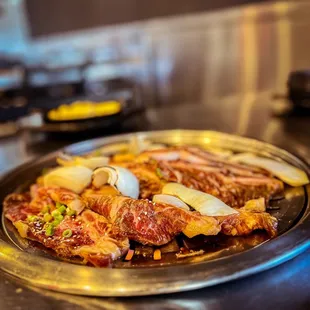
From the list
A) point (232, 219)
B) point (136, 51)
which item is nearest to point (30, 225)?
point (232, 219)

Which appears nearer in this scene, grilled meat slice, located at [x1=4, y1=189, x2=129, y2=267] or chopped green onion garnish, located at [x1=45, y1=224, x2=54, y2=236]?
grilled meat slice, located at [x1=4, y1=189, x2=129, y2=267]

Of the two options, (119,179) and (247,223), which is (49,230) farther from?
(247,223)

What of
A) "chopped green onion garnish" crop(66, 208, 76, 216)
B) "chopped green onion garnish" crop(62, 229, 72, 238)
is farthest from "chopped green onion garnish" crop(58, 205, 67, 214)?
"chopped green onion garnish" crop(62, 229, 72, 238)

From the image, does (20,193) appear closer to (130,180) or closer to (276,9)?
(130,180)

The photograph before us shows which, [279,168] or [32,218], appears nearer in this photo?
[32,218]

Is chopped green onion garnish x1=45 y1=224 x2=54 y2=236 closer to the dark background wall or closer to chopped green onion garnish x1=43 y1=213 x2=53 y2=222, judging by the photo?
chopped green onion garnish x1=43 y1=213 x2=53 y2=222

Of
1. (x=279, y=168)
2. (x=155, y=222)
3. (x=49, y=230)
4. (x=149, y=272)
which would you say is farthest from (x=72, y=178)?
(x=279, y=168)
